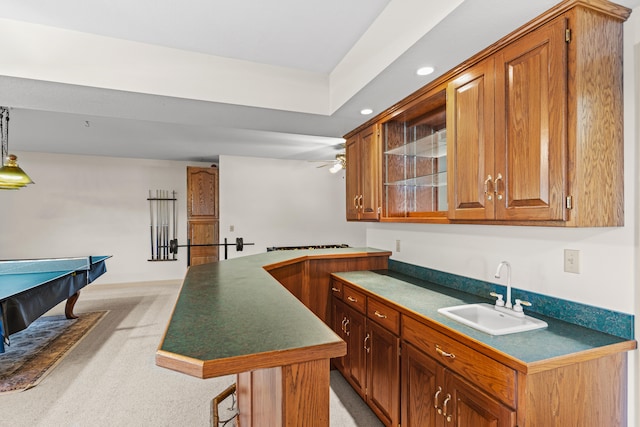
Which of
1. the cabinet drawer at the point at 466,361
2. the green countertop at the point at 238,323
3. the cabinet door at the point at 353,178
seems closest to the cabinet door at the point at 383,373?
the cabinet drawer at the point at 466,361

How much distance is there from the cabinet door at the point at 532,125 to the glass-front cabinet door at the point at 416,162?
67 cm

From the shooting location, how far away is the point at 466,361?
139 centimetres

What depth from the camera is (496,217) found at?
1.57 meters

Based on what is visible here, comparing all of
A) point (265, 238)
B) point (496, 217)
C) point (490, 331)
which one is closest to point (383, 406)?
point (490, 331)

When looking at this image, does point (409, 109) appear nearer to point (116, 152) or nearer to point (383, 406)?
point (383, 406)

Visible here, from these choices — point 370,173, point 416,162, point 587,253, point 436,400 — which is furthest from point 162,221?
point 587,253

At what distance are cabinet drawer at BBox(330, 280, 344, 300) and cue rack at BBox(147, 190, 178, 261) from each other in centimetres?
455

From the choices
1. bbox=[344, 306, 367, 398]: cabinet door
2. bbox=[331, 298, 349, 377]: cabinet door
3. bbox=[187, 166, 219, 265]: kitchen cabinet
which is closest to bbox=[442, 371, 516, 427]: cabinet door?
bbox=[344, 306, 367, 398]: cabinet door

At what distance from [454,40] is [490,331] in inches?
54.8

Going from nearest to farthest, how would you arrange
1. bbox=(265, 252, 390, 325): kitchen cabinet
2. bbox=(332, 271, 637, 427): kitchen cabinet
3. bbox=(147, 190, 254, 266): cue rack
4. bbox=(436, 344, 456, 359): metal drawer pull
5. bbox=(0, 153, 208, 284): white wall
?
bbox=(332, 271, 637, 427): kitchen cabinet
bbox=(436, 344, 456, 359): metal drawer pull
bbox=(265, 252, 390, 325): kitchen cabinet
bbox=(0, 153, 208, 284): white wall
bbox=(147, 190, 254, 266): cue rack

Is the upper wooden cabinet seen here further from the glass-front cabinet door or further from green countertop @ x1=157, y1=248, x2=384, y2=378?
green countertop @ x1=157, y1=248, x2=384, y2=378

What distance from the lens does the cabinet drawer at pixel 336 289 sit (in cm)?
269

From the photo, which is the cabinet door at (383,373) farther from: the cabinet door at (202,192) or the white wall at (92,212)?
the white wall at (92,212)

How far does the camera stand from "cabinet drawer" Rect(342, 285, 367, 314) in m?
2.30
